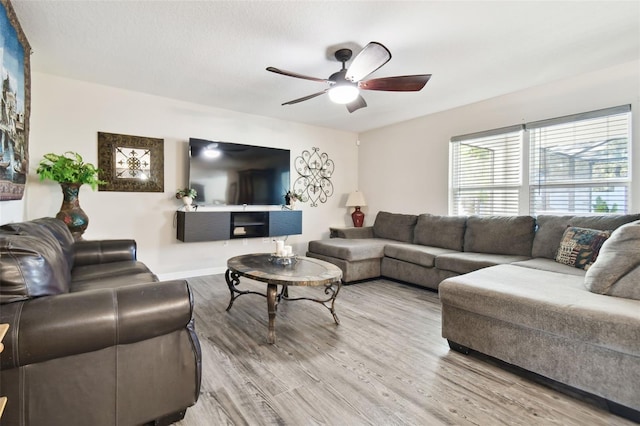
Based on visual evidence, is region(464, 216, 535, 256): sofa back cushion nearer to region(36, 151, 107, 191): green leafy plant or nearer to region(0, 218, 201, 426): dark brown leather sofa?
region(0, 218, 201, 426): dark brown leather sofa

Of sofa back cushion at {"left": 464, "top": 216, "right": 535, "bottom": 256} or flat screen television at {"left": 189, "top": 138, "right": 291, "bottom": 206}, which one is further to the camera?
flat screen television at {"left": 189, "top": 138, "right": 291, "bottom": 206}

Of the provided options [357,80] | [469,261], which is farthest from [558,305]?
[357,80]

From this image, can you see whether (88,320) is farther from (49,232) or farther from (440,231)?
(440,231)

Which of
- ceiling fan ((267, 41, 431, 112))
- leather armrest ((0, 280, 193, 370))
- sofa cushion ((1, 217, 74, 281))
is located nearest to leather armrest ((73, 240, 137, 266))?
sofa cushion ((1, 217, 74, 281))

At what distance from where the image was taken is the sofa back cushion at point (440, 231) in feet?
12.6

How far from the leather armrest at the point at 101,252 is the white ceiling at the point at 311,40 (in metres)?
1.72

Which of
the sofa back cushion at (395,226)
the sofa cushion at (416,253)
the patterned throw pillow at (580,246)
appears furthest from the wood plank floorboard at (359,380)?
the sofa back cushion at (395,226)

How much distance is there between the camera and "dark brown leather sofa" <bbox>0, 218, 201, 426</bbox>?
1104 mm

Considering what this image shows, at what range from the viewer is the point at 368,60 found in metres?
2.19

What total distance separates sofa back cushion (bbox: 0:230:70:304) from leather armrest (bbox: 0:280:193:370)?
42 mm

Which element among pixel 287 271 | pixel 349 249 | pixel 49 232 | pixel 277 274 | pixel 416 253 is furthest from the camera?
pixel 349 249

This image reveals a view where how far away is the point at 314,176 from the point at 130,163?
8.89ft

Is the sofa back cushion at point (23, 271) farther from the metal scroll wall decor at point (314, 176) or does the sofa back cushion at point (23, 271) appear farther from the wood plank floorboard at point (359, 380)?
the metal scroll wall decor at point (314, 176)

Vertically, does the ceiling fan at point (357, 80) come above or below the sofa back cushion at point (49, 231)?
above
